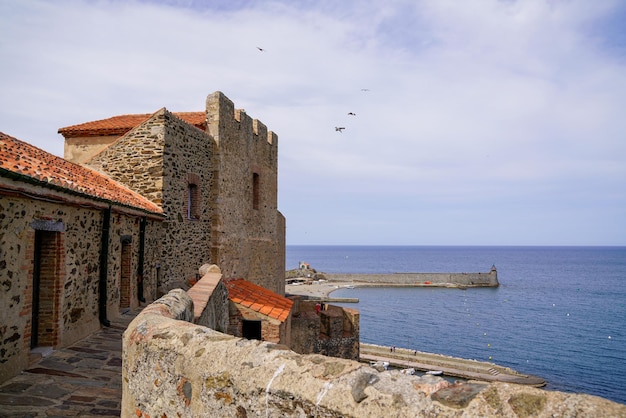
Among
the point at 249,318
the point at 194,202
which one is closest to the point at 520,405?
the point at 249,318

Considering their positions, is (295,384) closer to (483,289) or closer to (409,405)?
(409,405)

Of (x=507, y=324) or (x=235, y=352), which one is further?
(x=507, y=324)

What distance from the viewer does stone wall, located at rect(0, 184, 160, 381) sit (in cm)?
588

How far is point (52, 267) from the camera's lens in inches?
290

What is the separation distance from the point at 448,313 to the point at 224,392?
6547 centimetres

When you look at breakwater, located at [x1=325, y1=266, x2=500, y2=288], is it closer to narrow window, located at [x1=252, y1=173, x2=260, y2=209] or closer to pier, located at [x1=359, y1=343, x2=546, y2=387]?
pier, located at [x1=359, y1=343, x2=546, y2=387]

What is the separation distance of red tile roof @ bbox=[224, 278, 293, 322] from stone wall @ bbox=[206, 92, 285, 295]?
138 cm

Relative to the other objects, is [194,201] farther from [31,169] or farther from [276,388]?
[276,388]

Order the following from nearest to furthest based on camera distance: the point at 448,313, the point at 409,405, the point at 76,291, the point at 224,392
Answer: the point at 409,405, the point at 224,392, the point at 76,291, the point at 448,313

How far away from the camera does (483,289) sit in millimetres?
90750

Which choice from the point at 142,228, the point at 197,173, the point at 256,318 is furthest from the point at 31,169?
the point at 197,173

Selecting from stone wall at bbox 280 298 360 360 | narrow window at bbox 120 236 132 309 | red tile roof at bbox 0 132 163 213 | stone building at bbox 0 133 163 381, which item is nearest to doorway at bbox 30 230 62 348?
stone building at bbox 0 133 163 381

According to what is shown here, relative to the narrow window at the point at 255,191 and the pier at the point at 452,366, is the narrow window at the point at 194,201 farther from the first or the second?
the pier at the point at 452,366

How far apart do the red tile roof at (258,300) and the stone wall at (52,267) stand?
13.6ft
